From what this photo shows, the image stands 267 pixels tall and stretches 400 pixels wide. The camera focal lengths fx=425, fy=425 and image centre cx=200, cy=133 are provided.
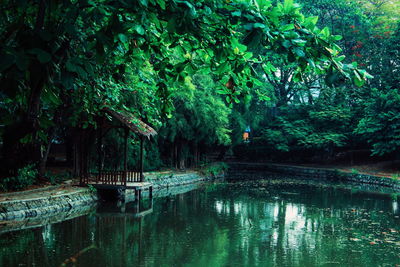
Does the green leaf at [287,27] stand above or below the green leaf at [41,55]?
above

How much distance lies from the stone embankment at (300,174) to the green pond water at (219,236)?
7.10 metres

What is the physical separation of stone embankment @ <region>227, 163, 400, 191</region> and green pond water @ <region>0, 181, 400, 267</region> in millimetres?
7101

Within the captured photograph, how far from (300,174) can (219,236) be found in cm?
2018

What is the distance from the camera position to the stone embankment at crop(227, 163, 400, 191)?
76.8 feet

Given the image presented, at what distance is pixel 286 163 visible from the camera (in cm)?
3325

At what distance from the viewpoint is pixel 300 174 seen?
29.2 meters

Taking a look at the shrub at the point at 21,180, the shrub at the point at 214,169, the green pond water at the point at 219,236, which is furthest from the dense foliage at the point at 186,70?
the green pond water at the point at 219,236

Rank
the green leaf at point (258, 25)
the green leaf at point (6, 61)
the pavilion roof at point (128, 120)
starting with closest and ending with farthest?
1. the green leaf at point (6, 61)
2. the green leaf at point (258, 25)
3. the pavilion roof at point (128, 120)

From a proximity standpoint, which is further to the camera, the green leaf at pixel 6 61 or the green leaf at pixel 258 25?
the green leaf at pixel 258 25

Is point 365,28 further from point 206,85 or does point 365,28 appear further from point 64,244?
point 64,244

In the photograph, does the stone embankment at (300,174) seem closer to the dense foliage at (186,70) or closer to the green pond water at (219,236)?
the dense foliage at (186,70)

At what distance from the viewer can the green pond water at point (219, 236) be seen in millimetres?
8055

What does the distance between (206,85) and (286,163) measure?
1320cm

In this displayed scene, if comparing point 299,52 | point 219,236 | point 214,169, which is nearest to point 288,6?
point 299,52
